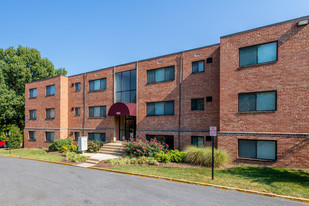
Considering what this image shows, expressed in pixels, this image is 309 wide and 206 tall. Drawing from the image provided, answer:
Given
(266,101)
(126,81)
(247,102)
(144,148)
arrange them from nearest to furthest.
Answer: (266,101) < (247,102) < (144,148) < (126,81)

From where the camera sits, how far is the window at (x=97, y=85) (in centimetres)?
2303

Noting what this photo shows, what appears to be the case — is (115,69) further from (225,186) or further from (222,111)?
(225,186)

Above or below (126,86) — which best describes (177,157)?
below

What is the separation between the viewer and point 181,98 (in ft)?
56.8

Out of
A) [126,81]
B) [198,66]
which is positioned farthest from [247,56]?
[126,81]

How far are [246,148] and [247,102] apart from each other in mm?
3208

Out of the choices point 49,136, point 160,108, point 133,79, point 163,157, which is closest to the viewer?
point 163,157

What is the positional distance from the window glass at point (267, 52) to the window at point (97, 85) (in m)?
16.5

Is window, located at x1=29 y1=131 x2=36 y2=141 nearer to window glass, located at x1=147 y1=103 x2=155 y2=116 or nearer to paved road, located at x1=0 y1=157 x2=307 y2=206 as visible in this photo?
paved road, located at x1=0 y1=157 x2=307 y2=206

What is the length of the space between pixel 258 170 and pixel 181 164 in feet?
16.0

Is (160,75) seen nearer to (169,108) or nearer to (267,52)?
(169,108)

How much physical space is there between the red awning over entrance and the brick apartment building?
98 millimetres

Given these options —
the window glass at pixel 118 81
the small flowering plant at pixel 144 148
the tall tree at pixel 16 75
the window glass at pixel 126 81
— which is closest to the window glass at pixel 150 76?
the window glass at pixel 126 81

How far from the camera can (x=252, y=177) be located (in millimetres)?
10258
